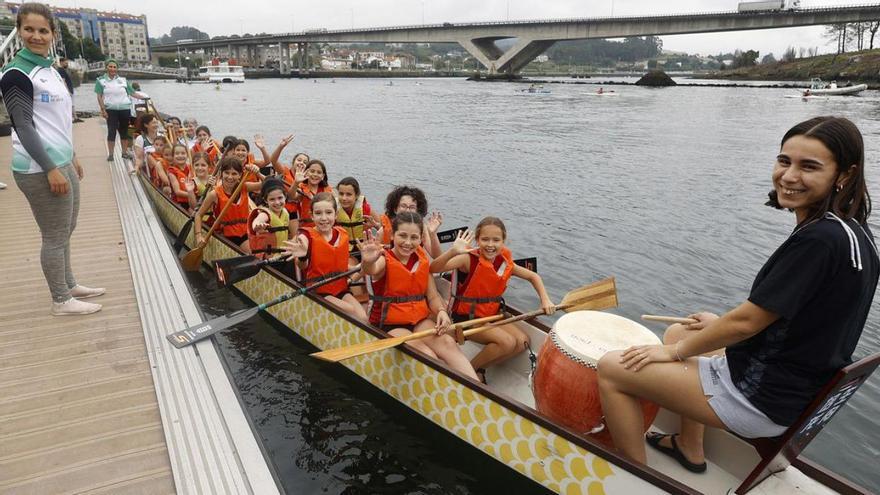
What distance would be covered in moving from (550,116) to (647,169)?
14.8 meters

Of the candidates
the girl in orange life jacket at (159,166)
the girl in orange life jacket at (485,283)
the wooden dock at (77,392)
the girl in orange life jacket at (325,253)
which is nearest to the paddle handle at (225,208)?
the wooden dock at (77,392)

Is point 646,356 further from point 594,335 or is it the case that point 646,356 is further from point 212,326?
point 212,326

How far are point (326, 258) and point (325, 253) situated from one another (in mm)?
52

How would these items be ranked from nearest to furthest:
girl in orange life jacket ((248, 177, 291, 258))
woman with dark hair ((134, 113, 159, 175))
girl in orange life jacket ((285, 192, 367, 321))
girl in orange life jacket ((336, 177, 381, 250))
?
girl in orange life jacket ((285, 192, 367, 321)) < girl in orange life jacket ((248, 177, 291, 258)) < girl in orange life jacket ((336, 177, 381, 250)) < woman with dark hair ((134, 113, 159, 175))

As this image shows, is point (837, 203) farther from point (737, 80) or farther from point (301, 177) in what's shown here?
point (737, 80)

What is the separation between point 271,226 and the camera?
6.01 m

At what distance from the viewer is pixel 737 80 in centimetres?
6688

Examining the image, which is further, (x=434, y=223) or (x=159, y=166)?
(x=159, y=166)

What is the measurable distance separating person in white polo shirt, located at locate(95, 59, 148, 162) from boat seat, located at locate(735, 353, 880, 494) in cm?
1179

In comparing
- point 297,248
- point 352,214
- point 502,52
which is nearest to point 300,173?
point 352,214

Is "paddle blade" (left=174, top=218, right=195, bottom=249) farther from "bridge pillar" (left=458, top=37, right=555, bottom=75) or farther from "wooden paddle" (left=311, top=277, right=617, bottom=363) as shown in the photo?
"bridge pillar" (left=458, top=37, right=555, bottom=75)

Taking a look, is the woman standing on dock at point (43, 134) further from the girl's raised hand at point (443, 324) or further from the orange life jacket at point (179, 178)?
the orange life jacket at point (179, 178)

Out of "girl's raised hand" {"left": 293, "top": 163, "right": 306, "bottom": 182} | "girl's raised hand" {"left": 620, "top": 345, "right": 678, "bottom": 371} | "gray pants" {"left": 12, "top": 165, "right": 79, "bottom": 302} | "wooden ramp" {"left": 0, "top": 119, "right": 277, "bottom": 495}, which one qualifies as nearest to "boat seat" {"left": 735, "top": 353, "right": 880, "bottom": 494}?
"girl's raised hand" {"left": 620, "top": 345, "right": 678, "bottom": 371}

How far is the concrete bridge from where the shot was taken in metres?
45.0
